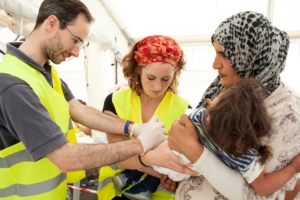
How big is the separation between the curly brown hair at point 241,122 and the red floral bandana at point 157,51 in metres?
0.58

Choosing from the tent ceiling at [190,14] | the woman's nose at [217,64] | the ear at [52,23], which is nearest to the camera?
the woman's nose at [217,64]

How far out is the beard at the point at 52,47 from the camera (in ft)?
3.91

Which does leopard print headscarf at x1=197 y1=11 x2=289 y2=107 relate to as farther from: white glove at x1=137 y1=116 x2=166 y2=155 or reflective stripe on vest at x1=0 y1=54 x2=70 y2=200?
reflective stripe on vest at x1=0 y1=54 x2=70 y2=200

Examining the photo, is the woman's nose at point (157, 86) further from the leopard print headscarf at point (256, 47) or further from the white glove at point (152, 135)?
the leopard print headscarf at point (256, 47)

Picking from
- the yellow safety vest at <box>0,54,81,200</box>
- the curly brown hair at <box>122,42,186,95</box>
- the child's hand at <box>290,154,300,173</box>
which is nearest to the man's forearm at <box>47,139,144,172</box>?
the yellow safety vest at <box>0,54,81,200</box>

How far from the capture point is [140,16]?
4312 millimetres

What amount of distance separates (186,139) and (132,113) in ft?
1.90

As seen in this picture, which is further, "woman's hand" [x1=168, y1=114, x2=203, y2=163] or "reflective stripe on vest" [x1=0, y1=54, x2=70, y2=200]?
"reflective stripe on vest" [x1=0, y1=54, x2=70, y2=200]

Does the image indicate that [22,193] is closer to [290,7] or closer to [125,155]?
[125,155]

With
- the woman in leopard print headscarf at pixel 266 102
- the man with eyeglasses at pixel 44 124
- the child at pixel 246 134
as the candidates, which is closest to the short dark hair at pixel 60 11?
the man with eyeglasses at pixel 44 124

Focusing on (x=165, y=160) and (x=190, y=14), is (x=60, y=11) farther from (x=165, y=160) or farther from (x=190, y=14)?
(x=190, y=14)

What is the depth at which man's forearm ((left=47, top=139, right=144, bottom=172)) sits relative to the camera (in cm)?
99

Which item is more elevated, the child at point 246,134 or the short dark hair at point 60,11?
the short dark hair at point 60,11

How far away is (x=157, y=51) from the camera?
54.2 inches
